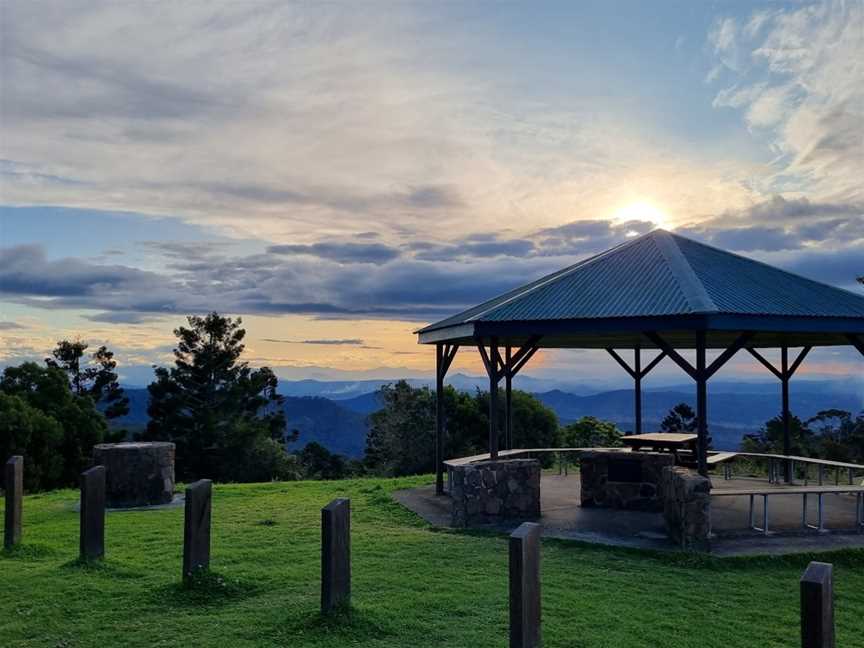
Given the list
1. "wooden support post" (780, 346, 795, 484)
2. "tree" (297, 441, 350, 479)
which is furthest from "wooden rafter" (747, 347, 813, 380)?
"tree" (297, 441, 350, 479)

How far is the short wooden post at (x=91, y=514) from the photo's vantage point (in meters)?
7.95

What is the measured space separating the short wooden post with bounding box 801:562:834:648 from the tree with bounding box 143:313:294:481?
99.0ft

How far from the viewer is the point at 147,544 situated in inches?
370

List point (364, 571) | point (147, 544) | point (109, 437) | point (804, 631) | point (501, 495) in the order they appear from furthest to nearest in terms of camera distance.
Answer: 1. point (109, 437)
2. point (501, 495)
3. point (147, 544)
4. point (364, 571)
5. point (804, 631)

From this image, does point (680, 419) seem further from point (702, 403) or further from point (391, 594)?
point (391, 594)

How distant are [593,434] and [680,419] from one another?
13.8 metres

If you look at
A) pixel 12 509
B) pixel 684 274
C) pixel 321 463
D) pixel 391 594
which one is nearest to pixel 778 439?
pixel 684 274

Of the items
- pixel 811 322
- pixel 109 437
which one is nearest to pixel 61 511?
pixel 811 322

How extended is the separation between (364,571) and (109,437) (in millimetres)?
25635

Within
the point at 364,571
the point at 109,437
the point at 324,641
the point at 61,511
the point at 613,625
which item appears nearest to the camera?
the point at 324,641

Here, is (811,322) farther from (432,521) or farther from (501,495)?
(432,521)

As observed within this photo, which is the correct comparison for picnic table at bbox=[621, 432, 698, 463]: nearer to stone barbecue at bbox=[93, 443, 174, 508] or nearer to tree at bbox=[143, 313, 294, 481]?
stone barbecue at bbox=[93, 443, 174, 508]

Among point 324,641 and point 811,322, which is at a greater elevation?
point 811,322

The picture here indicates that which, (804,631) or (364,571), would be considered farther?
(364,571)
